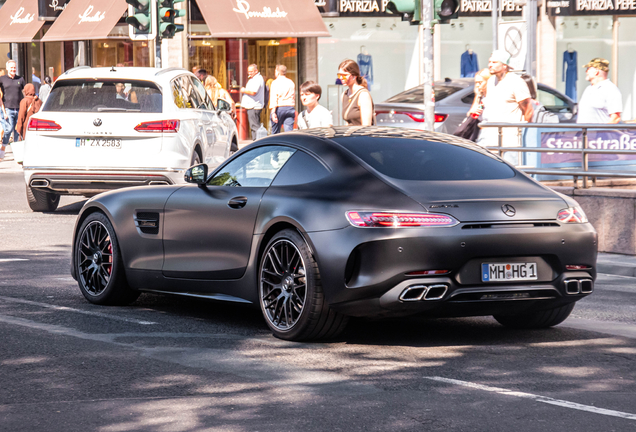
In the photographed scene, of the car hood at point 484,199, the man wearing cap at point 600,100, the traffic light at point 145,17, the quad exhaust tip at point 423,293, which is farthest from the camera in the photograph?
the traffic light at point 145,17

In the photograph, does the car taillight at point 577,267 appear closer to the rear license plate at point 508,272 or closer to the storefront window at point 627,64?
the rear license plate at point 508,272

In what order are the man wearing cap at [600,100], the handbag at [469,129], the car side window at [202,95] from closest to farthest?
the man wearing cap at [600,100]
the handbag at [469,129]
the car side window at [202,95]

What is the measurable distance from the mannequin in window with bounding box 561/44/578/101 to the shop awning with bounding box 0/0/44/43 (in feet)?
50.7

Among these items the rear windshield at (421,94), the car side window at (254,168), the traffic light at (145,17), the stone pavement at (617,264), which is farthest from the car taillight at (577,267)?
the traffic light at (145,17)

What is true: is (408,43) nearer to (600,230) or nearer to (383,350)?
(600,230)

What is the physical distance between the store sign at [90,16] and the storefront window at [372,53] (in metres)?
6.10

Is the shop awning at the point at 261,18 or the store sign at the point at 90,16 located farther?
the store sign at the point at 90,16

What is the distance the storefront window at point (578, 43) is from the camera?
107ft

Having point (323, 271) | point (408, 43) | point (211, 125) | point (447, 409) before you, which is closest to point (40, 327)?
point (323, 271)

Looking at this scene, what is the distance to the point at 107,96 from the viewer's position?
1417 centimetres

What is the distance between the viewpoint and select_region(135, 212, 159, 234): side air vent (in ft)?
26.3

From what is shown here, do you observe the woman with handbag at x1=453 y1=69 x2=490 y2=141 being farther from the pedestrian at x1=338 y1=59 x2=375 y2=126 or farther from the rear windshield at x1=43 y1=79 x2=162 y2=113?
the rear windshield at x1=43 y1=79 x2=162 y2=113

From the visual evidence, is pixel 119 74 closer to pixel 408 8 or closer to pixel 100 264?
pixel 408 8

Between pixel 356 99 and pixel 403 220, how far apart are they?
6.73 metres
